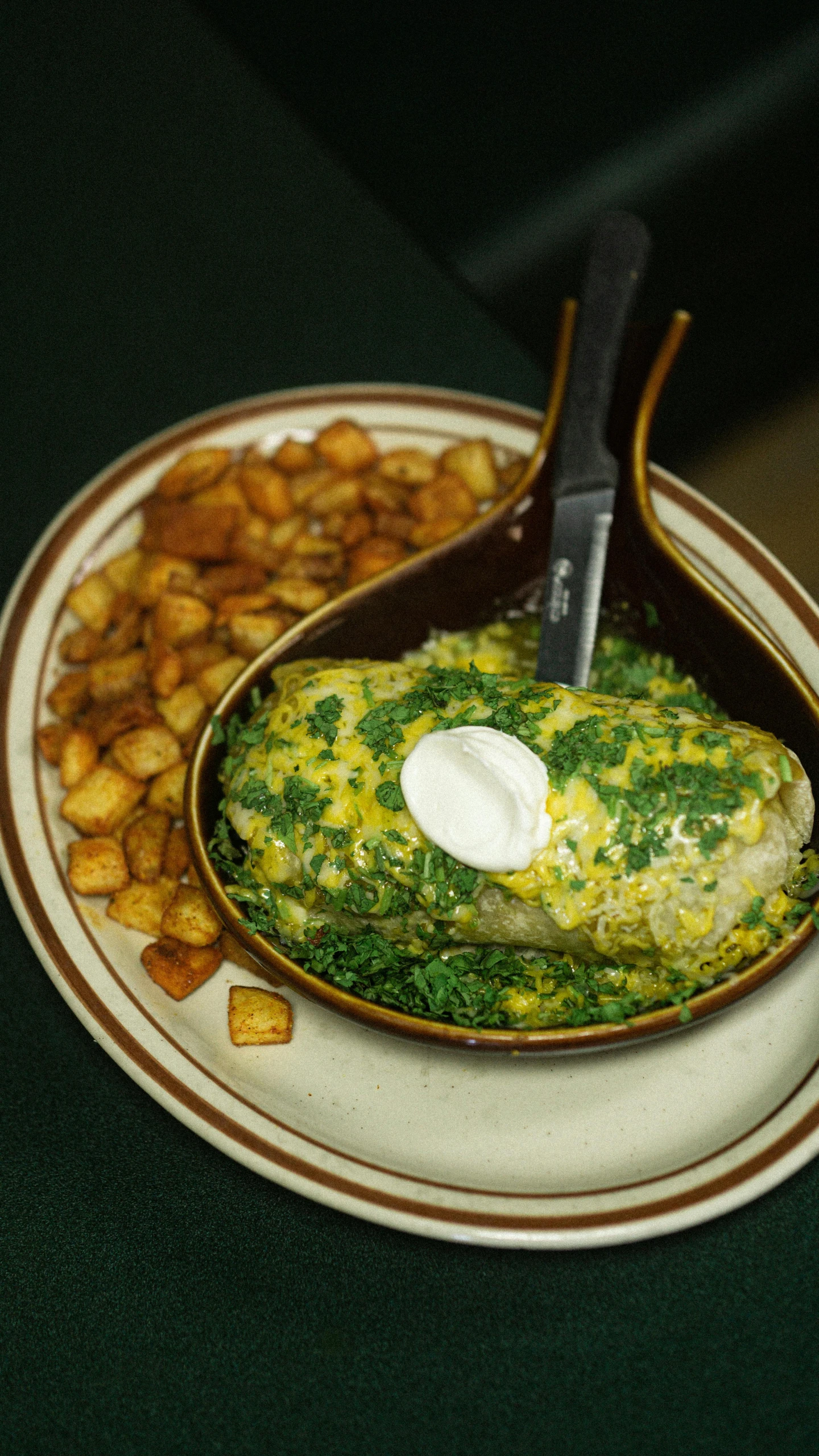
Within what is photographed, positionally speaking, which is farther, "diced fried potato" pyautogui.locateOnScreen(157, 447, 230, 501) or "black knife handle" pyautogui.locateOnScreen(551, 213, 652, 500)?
"diced fried potato" pyautogui.locateOnScreen(157, 447, 230, 501)

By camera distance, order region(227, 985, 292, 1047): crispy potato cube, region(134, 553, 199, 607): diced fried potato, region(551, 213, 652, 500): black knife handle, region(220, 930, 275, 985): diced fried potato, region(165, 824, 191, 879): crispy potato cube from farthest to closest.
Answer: region(134, 553, 199, 607): diced fried potato, region(551, 213, 652, 500): black knife handle, region(165, 824, 191, 879): crispy potato cube, region(220, 930, 275, 985): diced fried potato, region(227, 985, 292, 1047): crispy potato cube

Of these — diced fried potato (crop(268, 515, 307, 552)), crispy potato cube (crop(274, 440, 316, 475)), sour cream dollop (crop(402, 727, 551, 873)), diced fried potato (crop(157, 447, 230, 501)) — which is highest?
diced fried potato (crop(157, 447, 230, 501))

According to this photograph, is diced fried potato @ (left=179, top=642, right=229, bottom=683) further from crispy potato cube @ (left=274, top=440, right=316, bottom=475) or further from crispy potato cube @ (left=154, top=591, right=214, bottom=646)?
crispy potato cube @ (left=274, top=440, right=316, bottom=475)

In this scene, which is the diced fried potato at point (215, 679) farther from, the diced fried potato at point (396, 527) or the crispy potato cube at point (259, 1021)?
the crispy potato cube at point (259, 1021)

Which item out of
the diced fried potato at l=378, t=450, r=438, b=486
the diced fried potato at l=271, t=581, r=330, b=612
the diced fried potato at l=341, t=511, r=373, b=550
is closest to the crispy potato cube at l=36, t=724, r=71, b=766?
the diced fried potato at l=271, t=581, r=330, b=612

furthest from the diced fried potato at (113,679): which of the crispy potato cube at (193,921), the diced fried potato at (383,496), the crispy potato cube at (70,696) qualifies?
the diced fried potato at (383,496)

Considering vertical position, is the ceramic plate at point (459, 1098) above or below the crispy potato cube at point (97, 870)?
below
